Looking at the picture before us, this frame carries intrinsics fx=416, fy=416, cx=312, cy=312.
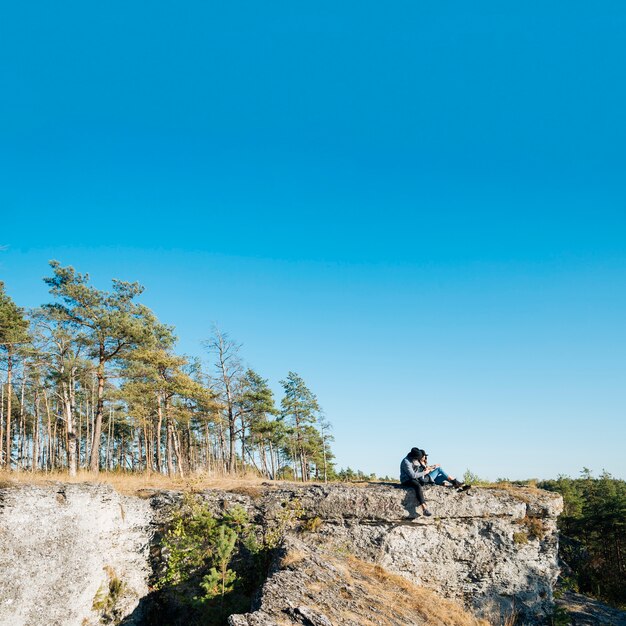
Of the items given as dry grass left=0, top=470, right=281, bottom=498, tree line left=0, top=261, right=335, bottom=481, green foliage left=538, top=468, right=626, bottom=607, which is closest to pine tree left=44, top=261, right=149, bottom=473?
tree line left=0, top=261, right=335, bottom=481

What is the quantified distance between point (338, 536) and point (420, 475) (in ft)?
8.86

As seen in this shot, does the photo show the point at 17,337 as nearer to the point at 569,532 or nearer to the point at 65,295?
the point at 65,295

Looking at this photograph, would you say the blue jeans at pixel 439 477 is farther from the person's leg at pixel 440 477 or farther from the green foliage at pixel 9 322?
the green foliage at pixel 9 322

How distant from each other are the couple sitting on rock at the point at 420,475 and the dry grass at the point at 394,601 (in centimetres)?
188

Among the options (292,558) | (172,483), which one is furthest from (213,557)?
(172,483)

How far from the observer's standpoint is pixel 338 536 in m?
10.5

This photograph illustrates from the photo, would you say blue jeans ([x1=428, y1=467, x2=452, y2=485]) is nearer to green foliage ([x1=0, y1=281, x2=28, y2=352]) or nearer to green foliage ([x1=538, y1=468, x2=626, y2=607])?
green foliage ([x1=0, y1=281, x2=28, y2=352])

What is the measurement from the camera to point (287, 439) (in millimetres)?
40000

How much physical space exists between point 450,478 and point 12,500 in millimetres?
10291

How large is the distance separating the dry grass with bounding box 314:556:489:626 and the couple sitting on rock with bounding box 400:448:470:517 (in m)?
1.88

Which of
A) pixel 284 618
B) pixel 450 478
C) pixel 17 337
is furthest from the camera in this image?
pixel 17 337

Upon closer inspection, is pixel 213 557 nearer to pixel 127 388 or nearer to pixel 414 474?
pixel 414 474

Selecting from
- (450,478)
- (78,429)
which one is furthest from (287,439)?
(450,478)

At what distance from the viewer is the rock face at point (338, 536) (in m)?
8.28
